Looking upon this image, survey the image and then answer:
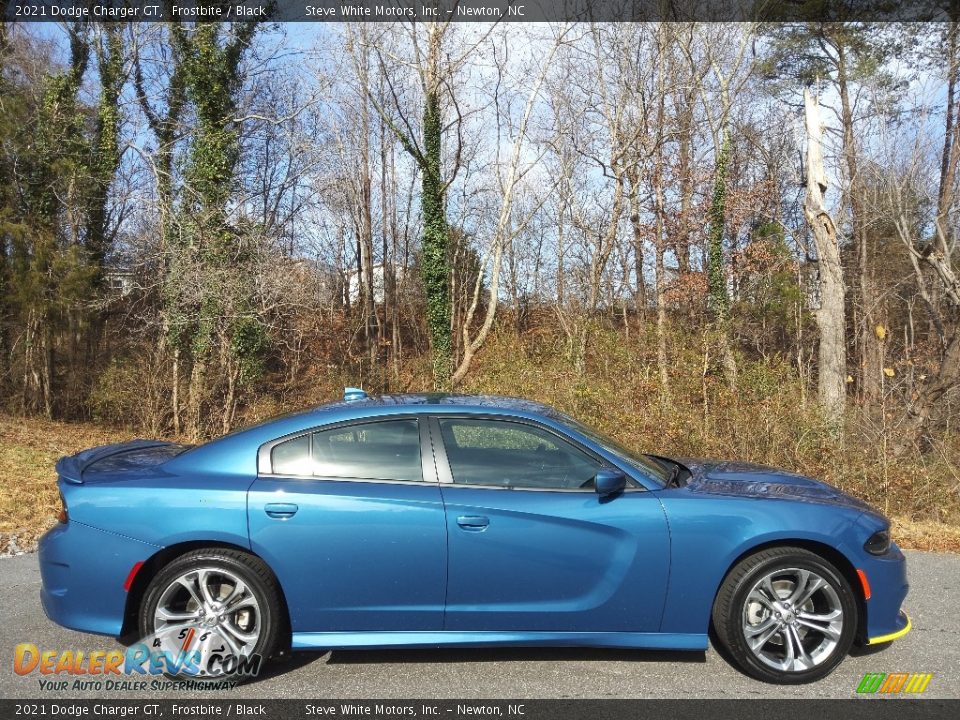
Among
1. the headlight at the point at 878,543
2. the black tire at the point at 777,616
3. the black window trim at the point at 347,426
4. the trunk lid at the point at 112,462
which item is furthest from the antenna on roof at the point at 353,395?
the headlight at the point at 878,543

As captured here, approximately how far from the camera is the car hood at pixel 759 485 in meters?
3.95

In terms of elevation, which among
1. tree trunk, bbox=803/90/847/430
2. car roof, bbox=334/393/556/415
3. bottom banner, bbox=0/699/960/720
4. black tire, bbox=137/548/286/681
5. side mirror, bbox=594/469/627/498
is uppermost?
tree trunk, bbox=803/90/847/430

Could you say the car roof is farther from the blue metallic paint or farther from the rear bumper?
the rear bumper

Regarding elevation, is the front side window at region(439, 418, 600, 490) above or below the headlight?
above

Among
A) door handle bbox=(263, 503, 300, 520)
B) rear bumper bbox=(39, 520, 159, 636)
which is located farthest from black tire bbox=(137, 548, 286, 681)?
door handle bbox=(263, 503, 300, 520)

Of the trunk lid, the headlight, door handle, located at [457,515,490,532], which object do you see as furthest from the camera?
the trunk lid

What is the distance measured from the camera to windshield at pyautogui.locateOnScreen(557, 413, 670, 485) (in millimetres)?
4047

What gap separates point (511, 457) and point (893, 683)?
2.27m

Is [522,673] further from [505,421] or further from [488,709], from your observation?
[505,421]

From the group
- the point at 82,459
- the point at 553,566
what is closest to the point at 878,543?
the point at 553,566

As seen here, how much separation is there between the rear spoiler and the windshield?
8.87ft

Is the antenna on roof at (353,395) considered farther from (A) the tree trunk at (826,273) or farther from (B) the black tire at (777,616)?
(A) the tree trunk at (826,273)

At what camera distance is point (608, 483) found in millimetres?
3709

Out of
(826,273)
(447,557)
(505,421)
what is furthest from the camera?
(826,273)
